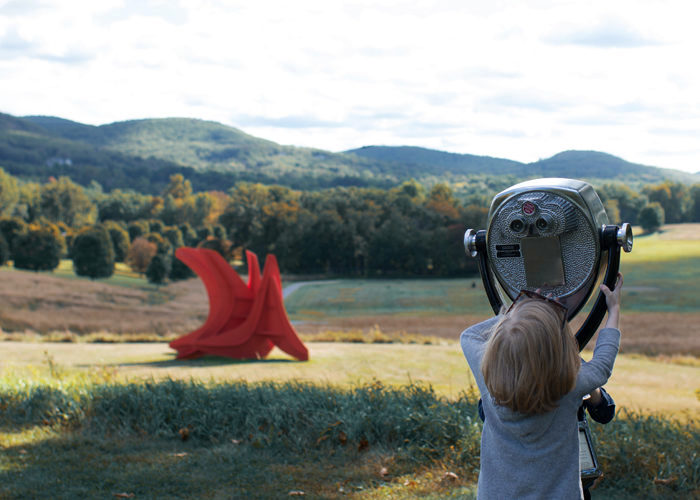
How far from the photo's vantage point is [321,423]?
17.1ft

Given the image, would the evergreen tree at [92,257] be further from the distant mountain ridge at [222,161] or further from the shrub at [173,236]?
the distant mountain ridge at [222,161]

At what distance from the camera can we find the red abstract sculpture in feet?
45.2

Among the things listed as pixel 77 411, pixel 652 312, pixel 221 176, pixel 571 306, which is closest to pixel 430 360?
pixel 77 411

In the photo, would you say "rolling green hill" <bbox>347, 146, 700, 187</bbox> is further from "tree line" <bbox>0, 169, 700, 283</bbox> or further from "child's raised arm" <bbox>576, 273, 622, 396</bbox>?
"child's raised arm" <bbox>576, 273, 622, 396</bbox>

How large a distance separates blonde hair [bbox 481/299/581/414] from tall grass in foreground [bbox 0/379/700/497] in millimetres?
2727

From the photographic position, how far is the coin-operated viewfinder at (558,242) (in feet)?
8.39

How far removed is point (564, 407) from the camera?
2.05 metres

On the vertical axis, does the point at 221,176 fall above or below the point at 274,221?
above

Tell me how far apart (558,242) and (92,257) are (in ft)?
96.3

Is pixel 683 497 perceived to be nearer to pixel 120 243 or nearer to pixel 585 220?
pixel 585 220

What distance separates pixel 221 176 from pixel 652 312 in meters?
37.1

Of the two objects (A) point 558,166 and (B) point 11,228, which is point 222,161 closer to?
(A) point 558,166

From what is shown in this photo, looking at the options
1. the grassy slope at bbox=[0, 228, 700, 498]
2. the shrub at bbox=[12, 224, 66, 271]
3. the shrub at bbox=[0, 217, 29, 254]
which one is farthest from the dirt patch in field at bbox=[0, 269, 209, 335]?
the grassy slope at bbox=[0, 228, 700, 498]

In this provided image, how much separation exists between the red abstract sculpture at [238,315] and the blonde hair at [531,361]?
1185 centimetres
